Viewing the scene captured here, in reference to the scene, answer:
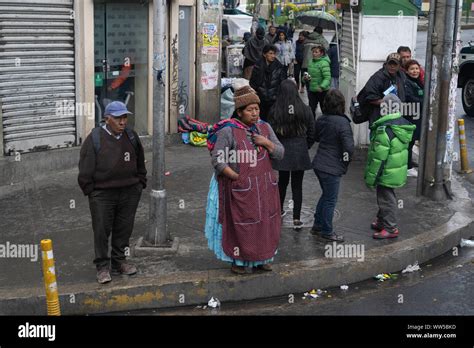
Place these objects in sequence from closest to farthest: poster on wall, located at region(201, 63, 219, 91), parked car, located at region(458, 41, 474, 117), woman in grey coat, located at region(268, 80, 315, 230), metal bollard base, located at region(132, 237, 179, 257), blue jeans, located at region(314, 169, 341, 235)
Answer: metal bollard base, located at region(132, 237, 179, 257) < blue jeans, located at region(314, 169, 341, 235) < woman in grey coat, located at region(268, 80, 315, 230) < poster on wall, located at region(201, 63, 219, 91) < parked car, located at region(458, 41, 474, 117)

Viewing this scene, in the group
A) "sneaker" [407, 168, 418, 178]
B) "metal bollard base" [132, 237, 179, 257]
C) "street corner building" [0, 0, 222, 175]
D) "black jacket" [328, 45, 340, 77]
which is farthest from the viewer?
"black jacket" [328, 45, 340, 77]

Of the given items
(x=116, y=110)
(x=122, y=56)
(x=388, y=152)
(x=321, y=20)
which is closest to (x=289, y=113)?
(x=388, y=152)

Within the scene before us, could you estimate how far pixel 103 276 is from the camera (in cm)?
652

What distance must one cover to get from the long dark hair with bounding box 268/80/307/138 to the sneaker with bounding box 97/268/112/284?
2.43 meters

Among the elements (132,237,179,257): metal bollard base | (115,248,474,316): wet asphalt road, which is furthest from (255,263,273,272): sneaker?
(132,237,179,257): metal bollard base

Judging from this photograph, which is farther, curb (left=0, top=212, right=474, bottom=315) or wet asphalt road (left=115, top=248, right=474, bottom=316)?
wet asphalt road (left=115, top=248, right=474, bottom=316)

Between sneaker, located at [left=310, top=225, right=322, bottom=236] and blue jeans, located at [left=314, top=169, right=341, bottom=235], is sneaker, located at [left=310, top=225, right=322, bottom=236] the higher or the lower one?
the lower one

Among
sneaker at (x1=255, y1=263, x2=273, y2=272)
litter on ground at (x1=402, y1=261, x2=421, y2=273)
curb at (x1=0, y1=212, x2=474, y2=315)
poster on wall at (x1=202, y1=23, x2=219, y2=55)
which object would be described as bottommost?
litter on ground at (x1=402, y1=261, x2=421, y2=273)

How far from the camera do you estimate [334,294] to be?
6.93 metres

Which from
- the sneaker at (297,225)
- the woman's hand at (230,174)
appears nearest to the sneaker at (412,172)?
the sneaker at (297,225)

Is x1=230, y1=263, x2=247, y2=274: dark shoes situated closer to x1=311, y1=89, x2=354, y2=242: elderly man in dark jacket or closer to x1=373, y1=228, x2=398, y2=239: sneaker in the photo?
x1=311, y1=89, x2=354, y2=242: elderly man in dark jacket

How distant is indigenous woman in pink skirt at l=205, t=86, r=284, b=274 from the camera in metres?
6.45
